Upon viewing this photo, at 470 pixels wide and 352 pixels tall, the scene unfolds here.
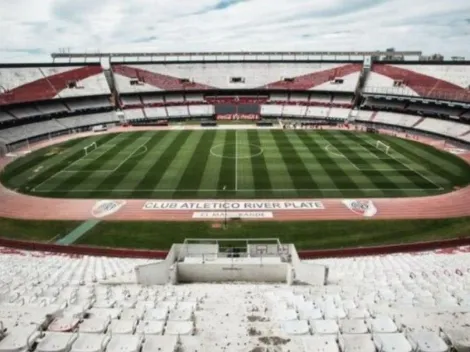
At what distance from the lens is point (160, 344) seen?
29.0 ft

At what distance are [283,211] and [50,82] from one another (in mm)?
61718

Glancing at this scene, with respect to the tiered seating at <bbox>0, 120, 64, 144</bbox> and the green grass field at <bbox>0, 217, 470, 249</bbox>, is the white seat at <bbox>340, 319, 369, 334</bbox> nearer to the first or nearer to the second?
the green grass field at <bbox>0, 217, 470, 249</bbox>

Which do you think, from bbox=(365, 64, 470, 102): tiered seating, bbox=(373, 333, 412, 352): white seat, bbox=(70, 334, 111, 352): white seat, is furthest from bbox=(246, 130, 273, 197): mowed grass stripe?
bbox=(365, 64, 470, 102): tiered seating

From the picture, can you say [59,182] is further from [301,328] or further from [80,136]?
[301,328]

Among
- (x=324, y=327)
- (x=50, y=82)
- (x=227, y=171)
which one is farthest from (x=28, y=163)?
(x=324, y=327)

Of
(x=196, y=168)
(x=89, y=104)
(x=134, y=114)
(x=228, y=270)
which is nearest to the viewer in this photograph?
(x=228, y=270)

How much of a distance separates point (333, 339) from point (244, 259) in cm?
1052

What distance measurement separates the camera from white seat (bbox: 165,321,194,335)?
9.76 metres

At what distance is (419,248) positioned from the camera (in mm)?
25750

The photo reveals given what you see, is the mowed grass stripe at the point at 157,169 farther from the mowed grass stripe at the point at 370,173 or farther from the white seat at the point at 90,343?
the white seat at the point at 90,343

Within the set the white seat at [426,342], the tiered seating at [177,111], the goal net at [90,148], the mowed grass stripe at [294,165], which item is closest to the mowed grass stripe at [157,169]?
the goal net at [90,148]

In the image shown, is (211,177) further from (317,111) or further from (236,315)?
(317,111)

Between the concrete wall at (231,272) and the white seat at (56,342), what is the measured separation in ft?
32.4

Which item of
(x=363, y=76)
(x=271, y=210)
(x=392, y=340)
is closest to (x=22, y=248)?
(x=271, y=210)
